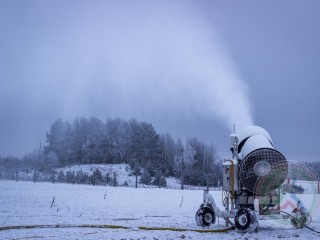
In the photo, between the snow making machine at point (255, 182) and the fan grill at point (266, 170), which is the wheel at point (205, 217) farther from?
the fan grill at point (266, 170)

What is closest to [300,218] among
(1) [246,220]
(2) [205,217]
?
(1) [246,220]

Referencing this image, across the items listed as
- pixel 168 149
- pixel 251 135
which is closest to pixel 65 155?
pixel 168 149

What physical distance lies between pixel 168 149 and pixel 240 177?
90.9 meters

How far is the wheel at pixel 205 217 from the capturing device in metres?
14.5

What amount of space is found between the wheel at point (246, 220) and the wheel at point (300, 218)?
2255 millimetres

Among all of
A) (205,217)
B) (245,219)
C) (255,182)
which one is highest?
(255,182)

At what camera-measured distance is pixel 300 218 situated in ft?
46.6

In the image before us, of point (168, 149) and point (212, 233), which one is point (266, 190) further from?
point (168, 149)

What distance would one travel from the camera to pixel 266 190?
14.3 m

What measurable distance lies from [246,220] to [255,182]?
1.74 meters

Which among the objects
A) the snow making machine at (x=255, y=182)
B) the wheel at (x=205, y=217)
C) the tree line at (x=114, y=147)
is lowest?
the wheel at (x=205, y=217)

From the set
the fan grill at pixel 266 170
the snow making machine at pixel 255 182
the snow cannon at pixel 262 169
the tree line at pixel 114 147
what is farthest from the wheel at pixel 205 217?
the tree line at pixel 114 147

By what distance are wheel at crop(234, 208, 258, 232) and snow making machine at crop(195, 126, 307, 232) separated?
0.58m

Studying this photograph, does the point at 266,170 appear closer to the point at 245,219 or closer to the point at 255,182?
the point at 255,182
